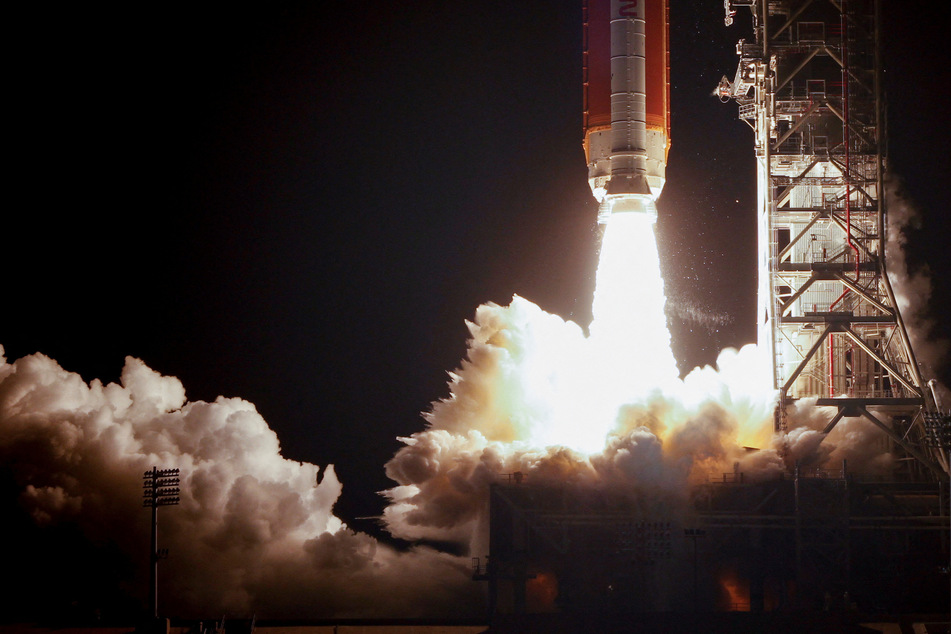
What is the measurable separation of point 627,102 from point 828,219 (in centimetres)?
846

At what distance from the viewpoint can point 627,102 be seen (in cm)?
4803

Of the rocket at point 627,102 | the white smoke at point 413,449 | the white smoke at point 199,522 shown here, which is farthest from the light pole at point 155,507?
the rocket at point 627,102

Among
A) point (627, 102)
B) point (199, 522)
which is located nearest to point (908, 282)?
point (627, 102)

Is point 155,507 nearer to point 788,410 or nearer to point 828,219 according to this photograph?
point 788,410

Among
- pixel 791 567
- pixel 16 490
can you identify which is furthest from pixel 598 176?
pixel 16 490

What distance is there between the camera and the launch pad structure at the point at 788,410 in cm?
4591

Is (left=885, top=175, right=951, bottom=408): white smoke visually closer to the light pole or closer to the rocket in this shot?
the rocket

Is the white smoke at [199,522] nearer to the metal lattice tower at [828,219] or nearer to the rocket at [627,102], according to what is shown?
the metal lattice tower at [828,219]

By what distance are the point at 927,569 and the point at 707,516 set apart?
716 centimetres

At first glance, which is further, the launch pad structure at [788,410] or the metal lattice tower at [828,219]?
the metal lattice tower at [828,219]

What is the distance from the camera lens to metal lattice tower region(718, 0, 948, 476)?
49.7 meters

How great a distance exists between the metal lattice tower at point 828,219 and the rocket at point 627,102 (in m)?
4.43

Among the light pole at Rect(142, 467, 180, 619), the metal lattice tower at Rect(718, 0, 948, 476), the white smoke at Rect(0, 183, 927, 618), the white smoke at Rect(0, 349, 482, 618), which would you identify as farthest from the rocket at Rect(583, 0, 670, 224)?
the light pole at Rect(142, 467, 180, 619)

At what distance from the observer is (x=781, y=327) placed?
5034cm
